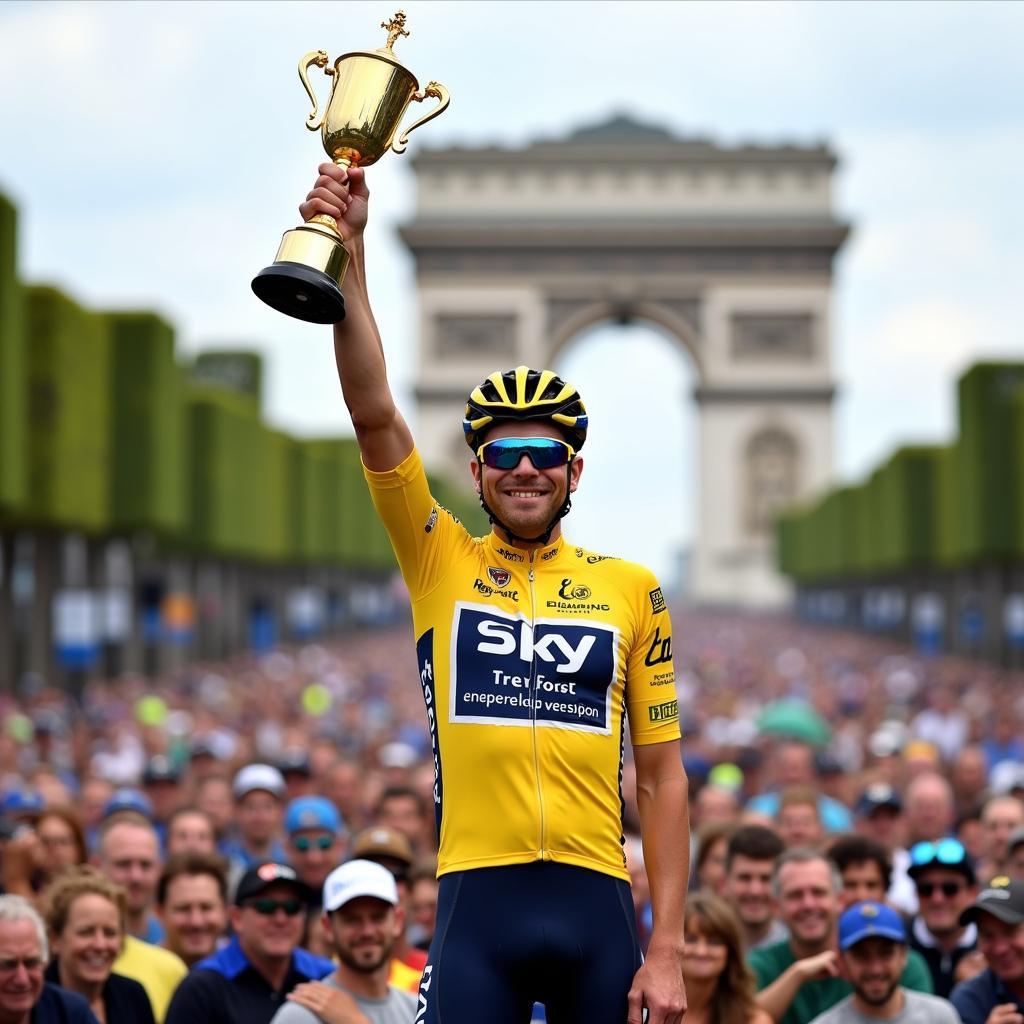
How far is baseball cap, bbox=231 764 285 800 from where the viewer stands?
8.79 metres

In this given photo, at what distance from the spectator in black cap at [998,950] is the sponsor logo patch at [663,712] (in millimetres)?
2053

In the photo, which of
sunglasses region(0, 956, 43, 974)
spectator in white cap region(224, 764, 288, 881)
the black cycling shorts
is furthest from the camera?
spectator in white cap region(224, 764, 288, 881)

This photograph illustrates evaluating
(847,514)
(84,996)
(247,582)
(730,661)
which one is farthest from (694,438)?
(84,996)

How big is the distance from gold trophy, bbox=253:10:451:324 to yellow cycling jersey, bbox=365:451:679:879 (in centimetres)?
43

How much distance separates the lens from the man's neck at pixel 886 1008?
5465 millimetres

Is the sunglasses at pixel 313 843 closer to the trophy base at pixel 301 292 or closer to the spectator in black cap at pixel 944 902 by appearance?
the spectator in black cap at pixel 944 902

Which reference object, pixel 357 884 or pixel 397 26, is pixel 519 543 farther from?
pixel 357 884

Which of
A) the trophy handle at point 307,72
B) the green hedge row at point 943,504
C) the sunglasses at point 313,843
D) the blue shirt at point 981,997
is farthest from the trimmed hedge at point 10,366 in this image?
the trophy handle at point 307,72

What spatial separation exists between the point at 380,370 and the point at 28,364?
19851mm

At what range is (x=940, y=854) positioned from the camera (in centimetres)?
668

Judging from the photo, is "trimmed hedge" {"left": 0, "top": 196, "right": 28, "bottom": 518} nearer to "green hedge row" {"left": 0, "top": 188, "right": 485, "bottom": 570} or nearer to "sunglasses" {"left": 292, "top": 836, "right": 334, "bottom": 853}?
"green hedge row" {"left": 0, "top": 188, "right": 485, "bottom": 570}

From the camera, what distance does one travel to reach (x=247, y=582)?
44344 millimetres

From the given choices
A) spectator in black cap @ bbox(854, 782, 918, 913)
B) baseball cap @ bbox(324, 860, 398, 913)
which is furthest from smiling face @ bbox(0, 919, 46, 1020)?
spectator in black cap @ bbox(854, 782, 918, 913)

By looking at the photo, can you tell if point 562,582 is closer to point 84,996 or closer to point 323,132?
point 323,132
